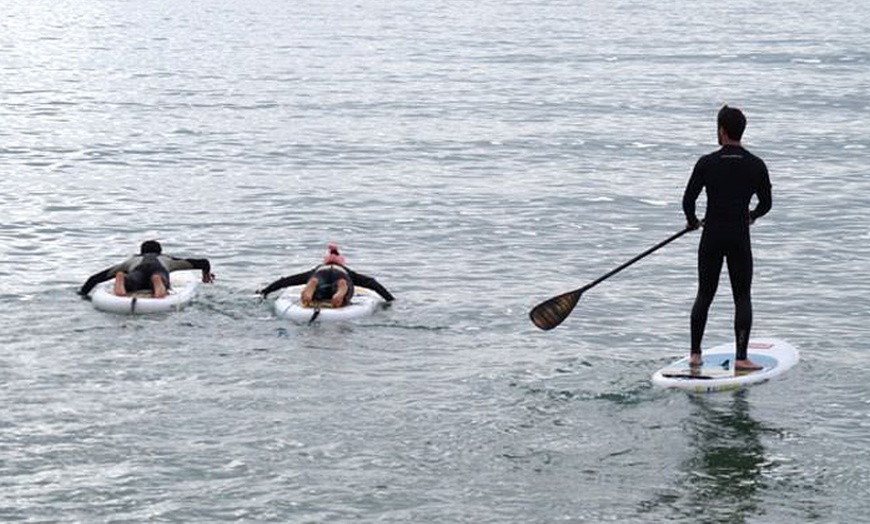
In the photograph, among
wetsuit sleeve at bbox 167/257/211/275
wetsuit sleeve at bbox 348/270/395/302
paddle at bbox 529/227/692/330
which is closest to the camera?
paddle at bbox 529/227/692/330

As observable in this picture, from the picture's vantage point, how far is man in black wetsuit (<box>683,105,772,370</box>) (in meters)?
18.1

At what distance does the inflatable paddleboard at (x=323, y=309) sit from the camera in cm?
2227

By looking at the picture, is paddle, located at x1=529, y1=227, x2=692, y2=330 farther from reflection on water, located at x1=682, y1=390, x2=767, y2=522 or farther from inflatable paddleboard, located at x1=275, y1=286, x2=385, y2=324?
inflatable paddleboard, located at x1=275, y1=286, x2=385, y2=324

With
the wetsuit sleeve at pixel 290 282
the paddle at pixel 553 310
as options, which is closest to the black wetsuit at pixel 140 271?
the wetsuit sleeve at pixel 290 282

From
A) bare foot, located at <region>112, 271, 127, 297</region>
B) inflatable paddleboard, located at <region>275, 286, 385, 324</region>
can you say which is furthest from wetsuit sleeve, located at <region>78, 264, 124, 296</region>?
inflatable paddleboard, located at <region>275, 286, 385, 324</region>

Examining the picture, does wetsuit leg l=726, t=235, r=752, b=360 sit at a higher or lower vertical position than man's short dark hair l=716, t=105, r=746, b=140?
lower

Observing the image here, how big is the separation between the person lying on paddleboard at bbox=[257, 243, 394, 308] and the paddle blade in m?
3.57

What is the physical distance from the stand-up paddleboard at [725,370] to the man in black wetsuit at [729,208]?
0.50m

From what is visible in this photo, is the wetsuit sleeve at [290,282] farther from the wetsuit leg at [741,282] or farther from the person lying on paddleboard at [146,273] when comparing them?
the wetsuit leg at [741,282]

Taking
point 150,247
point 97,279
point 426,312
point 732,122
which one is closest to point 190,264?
point 150,247

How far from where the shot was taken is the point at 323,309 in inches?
881

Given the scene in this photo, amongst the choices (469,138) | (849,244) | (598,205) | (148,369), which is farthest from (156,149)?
(148,369)

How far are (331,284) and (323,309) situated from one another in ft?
2.23

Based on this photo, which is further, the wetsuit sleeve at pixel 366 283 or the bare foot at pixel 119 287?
the wetsuit sleeve at pixel 366 283
